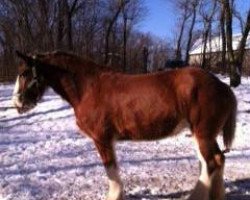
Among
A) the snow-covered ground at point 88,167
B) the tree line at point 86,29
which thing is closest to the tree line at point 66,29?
the tree line at point 86,29

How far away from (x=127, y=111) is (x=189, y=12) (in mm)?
46466

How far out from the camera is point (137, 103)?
19.1 feet

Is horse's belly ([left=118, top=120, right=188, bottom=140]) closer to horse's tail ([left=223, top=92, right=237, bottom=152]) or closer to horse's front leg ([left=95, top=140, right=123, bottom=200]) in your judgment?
horse's front leg ([left=95, top=140, right=123, bottom=200])

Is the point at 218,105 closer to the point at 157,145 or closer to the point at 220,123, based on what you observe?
the point at 220,123

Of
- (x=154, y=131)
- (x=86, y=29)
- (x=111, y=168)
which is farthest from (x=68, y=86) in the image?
(x=86, y=29)

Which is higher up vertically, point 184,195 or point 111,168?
point 111,168

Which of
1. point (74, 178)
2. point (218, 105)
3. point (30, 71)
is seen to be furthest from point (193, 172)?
point (30, 71)

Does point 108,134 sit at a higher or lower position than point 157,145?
higher

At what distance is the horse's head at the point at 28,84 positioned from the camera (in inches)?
240

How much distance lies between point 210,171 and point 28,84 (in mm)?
2344

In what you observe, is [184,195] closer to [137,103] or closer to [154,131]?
[154,131]

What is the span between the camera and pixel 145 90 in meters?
5.86

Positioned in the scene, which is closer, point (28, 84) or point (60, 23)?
point (28, 84)

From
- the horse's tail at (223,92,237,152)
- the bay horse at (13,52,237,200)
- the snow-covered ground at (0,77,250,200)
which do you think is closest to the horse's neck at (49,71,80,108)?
the bay horse at (13,52,237,200)
